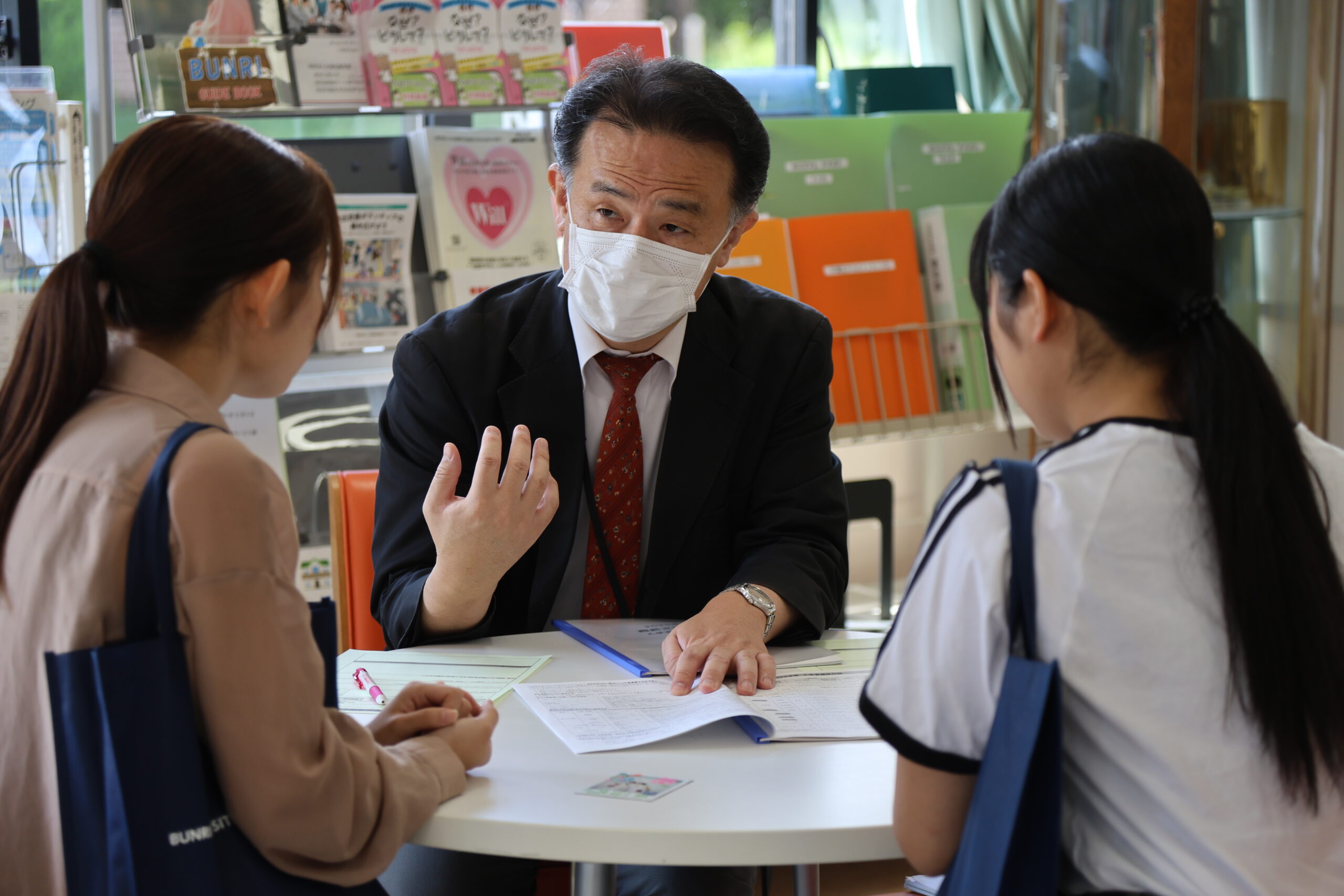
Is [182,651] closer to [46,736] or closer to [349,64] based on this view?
[46,736]

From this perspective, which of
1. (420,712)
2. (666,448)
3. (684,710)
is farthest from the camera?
(666,448)

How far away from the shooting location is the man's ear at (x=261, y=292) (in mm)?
1014

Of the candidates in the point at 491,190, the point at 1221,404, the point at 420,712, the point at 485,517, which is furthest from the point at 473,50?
the point at 1221,404

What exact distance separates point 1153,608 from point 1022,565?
4.1 inches

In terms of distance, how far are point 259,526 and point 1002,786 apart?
1.98 feet

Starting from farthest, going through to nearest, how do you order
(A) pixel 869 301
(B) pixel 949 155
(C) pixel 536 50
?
(B) pixel 949 155, (A) pixel 869 301, (C) pixel 536 50

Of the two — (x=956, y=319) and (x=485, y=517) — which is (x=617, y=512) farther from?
A: (x=956, y=319)

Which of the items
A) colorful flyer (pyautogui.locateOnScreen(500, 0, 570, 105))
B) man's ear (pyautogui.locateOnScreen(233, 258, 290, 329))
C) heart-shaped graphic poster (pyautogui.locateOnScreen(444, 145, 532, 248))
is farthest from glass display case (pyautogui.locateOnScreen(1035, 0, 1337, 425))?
man's ear (pyautogui.locateOnScreen(233, 258, 290, 329))

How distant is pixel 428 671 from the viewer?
1441 millimetres

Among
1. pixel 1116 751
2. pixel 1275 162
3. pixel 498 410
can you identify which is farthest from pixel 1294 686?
pixel 1275 162

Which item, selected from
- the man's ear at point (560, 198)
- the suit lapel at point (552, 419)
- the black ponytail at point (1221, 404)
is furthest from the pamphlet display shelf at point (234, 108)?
the black ponytail at point (1221, 404)

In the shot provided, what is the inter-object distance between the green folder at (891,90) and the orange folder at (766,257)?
74 cm

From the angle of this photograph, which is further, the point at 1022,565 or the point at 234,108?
the point at 234,108

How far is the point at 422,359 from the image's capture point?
1793mm
